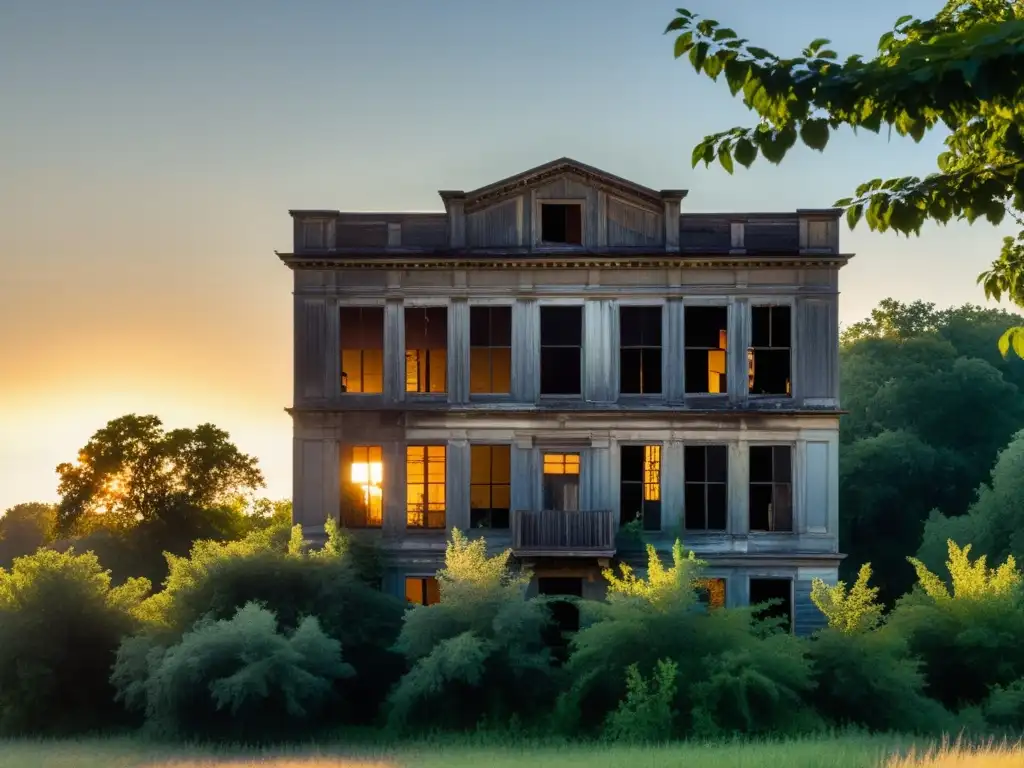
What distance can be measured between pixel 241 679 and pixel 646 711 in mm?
8278

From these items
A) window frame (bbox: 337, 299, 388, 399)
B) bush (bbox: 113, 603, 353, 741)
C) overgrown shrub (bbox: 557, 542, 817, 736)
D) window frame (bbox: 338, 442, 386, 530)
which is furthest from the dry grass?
window frame (bbox: 337, 299, 388, 399)

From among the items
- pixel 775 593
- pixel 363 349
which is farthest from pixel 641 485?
pixel 363 349

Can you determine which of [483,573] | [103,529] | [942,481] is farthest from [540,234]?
[103,529]

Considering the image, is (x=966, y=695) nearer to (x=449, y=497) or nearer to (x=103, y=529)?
(x=449, y=497)

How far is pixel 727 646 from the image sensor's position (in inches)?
1088

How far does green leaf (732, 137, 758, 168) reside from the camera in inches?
376

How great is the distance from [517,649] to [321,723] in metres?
4.70

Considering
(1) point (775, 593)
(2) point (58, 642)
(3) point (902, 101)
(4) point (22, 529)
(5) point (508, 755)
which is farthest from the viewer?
(4) point (22, 529)

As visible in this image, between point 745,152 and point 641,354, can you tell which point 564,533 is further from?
point 745,152

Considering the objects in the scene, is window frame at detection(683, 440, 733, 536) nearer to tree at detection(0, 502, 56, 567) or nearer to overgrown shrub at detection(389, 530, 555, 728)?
overgrown shrub at detection(389, 530, 555, 728)

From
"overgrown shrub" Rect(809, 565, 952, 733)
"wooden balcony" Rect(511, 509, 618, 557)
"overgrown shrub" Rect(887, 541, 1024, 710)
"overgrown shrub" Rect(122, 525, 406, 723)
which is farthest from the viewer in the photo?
"wooden balcony" Rect(511, 509, 618, 557)

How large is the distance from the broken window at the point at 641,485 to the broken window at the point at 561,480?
1211 mm

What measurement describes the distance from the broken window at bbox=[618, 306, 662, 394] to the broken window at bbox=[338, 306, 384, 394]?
21.1 ft

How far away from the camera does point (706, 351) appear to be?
114 ft
